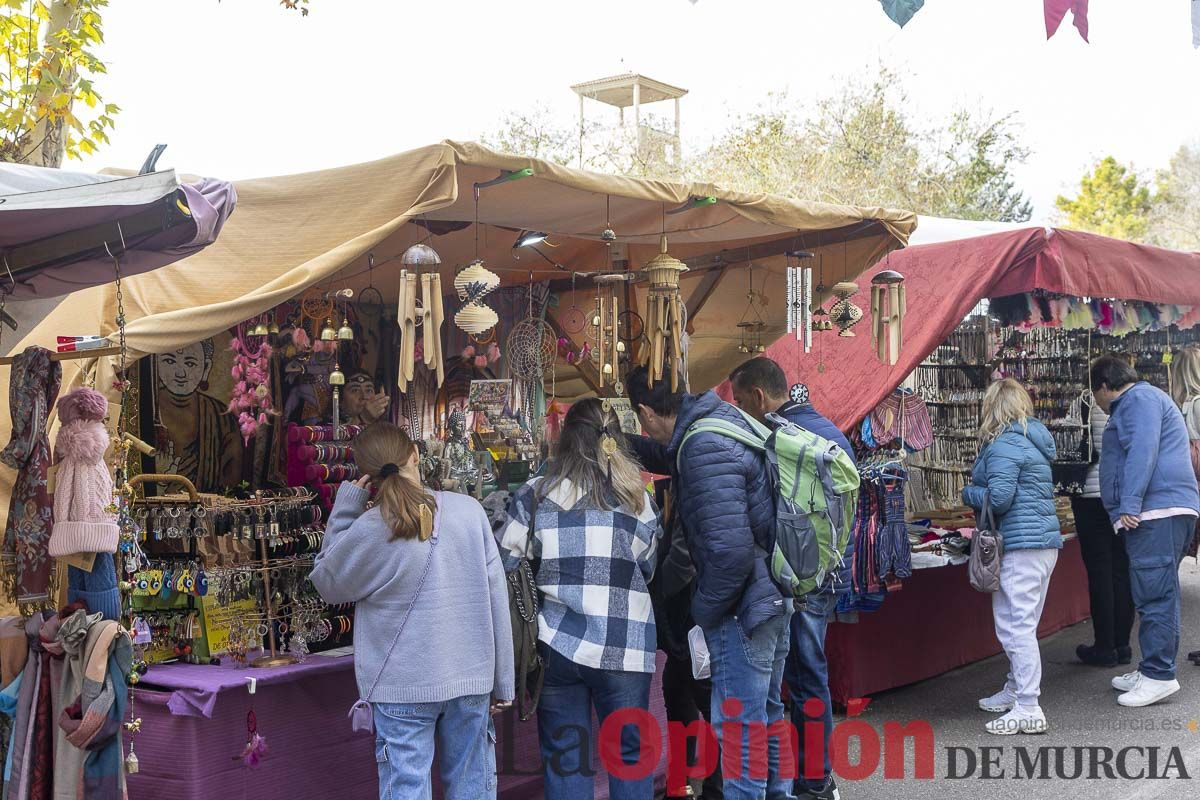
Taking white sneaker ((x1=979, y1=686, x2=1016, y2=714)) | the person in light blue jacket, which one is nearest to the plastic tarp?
white sneaker ((x1=979, y1=686, x2=1016, y2=714))

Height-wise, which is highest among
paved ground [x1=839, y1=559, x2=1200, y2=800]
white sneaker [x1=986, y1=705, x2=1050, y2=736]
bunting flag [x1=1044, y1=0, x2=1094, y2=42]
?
bunting flag [x1=1044, y1=0, x2=1094, y2=42]

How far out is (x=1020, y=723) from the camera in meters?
5.36

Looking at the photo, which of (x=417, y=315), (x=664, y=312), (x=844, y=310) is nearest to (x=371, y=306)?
(x=664, y=312)

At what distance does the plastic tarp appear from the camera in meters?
2.74

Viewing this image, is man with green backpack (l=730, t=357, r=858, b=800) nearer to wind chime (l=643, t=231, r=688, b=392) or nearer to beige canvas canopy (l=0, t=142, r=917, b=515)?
wind chime (l=643, t=231, r=688, b=392)

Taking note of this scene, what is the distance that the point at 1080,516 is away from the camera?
677cm

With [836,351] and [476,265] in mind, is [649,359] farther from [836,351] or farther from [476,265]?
[836,351]

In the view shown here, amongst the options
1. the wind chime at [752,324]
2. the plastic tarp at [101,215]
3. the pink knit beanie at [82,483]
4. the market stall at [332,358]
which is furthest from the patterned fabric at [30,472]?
the wind chime at [752,324]

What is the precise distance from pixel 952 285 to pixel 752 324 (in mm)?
1090

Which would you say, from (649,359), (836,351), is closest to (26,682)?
(649,359)

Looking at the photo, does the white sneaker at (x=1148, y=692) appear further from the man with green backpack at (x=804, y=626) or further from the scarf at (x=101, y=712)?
the scarf at (x=101, y=712)

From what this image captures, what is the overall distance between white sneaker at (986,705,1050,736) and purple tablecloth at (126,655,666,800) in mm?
3106

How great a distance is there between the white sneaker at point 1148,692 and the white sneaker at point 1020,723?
656mm

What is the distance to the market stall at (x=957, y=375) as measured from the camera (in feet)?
19.1
